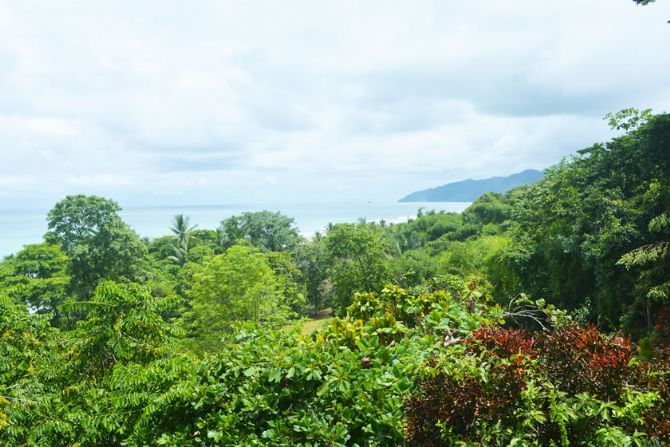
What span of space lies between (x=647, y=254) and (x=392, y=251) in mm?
31869

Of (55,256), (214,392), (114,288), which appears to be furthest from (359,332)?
(55,256)

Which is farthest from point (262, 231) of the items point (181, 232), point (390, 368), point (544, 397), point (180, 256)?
point (544, 397)

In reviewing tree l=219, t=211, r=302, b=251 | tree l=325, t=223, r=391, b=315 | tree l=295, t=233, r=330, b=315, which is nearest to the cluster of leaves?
tree l=325, t=223, r=391, b=315

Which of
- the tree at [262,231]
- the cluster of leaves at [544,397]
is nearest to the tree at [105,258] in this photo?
the tree at [262,231]

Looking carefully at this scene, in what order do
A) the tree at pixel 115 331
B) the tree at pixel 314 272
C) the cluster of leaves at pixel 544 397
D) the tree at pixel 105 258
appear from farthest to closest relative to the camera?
the tree at pixel 314 272, the tree at pixel 105 258, the tree at pixel 115 331, the cluster of leaves at pixel 544 397

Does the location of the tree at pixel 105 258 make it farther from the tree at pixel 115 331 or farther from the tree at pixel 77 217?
the tree at pixel 115 331

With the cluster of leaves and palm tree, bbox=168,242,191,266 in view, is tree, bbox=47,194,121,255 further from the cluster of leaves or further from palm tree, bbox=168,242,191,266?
the cluster of leaves

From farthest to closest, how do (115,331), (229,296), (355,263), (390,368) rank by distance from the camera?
(355,263), (229,296), (115,331), (390,368)

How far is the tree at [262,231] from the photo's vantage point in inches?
1555

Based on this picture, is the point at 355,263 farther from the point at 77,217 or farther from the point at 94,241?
the point at 77,217

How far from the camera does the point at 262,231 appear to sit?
40.0m

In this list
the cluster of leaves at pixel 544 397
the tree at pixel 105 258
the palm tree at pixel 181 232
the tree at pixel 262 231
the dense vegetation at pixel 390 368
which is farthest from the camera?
the tree at pixel 262 231

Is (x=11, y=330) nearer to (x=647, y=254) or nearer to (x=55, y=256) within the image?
(x=647, y=254)

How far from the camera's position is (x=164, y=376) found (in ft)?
12.7
